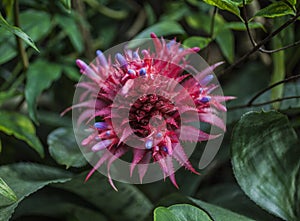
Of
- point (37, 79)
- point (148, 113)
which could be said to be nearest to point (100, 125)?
point (148, 113)

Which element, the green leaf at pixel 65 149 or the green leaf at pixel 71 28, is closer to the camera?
the green leaf at pixel 65 149

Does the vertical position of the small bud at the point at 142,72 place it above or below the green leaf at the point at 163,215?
above

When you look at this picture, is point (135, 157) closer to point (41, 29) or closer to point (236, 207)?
point (236, 207)

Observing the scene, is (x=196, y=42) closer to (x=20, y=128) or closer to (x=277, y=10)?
(x=277, y=10)

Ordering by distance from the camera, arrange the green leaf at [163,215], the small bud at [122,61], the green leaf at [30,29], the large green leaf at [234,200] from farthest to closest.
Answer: the green leaf at [30,29], the large green leaf at [234,200], the small bud at [122,61], the green leaf at [163,215]

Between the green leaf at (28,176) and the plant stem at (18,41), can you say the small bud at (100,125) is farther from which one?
the plant stem at (18,41)

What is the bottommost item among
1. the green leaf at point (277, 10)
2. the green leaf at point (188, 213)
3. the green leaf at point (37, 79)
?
the green leaf at point (188, 213)

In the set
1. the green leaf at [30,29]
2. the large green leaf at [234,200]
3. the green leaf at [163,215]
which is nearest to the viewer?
the green leaf at [163,215]

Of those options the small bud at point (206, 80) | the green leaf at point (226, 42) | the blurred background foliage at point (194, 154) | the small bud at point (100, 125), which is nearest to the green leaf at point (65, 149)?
the blurred background foliage at point (194, 154)
